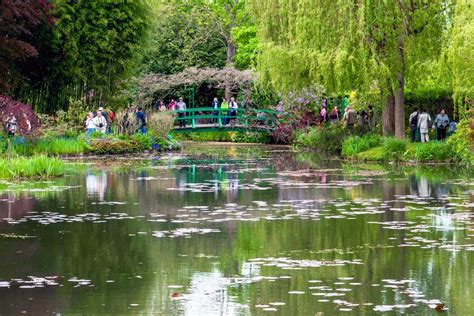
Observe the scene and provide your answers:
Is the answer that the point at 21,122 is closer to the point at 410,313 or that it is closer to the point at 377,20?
the point at 377,20

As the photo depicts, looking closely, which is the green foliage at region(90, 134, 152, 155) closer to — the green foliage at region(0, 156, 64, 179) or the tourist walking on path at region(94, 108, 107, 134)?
the tourist walking on path at region(94, 108, 107, 134)

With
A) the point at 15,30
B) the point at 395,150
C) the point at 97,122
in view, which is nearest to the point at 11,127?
the point at 15,30

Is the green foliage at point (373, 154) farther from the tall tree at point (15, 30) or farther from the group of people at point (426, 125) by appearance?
the tall tree at point (15, 30)

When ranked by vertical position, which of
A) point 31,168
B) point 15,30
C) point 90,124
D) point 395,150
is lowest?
point 31,168

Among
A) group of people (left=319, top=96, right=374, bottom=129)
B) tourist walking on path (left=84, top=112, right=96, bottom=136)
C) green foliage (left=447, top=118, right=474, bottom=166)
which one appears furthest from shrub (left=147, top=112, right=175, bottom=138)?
green foliage (left=447, top=118, right=474, bottom=166)

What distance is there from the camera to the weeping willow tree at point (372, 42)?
35.6 meters

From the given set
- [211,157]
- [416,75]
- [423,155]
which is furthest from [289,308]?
[211,157]

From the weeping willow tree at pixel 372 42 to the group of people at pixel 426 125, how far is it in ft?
5.65

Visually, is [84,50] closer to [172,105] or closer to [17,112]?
[17,112]

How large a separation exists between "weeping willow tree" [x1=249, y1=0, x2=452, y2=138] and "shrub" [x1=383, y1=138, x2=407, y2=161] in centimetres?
180

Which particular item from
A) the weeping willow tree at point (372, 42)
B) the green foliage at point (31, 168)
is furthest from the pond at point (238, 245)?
the weeping willow tree at point (372, 42)

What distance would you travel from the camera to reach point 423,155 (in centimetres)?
3447

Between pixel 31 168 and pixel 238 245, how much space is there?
13.0 metres

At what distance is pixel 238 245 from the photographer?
51.0ft
